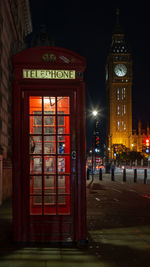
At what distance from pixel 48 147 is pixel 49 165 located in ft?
1.05

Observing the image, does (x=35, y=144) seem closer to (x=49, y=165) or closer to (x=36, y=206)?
(x=49, y=165)

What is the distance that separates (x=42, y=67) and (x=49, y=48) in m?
0.37

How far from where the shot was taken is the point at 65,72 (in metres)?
6.76

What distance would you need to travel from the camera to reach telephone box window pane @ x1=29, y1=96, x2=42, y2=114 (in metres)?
6.67

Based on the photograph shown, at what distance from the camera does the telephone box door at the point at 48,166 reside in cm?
654

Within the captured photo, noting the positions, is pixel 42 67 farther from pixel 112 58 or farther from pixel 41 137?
pixel 112 58

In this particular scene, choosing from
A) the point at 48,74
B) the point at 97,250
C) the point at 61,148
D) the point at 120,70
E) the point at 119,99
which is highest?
the point at 120,70

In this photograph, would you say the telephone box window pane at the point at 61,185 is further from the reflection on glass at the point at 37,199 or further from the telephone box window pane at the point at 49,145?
the telephone box window pane at the point at 49,145

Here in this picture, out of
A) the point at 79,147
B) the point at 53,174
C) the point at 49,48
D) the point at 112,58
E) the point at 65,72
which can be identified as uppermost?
the point at 112,58

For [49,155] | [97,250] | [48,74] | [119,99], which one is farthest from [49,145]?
[119,99]

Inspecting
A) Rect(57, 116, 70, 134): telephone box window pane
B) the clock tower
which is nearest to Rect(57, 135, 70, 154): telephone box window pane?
Rect(57, 116, 70, 134): telephone box window pane

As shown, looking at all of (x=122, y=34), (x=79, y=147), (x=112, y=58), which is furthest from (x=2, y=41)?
(x=122, y=34)

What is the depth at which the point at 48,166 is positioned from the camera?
6602 mm

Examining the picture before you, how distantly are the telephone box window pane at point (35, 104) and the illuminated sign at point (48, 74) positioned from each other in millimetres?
A: 375
